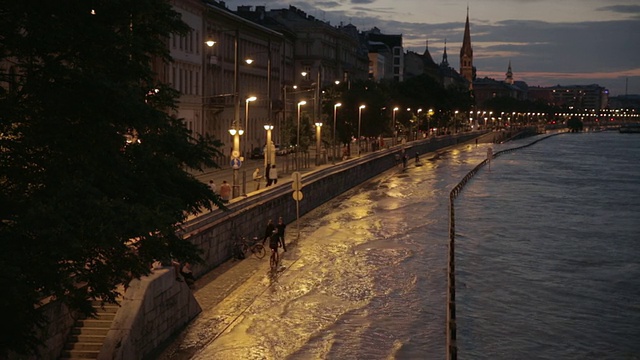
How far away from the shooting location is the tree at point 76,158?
1656 centimetres

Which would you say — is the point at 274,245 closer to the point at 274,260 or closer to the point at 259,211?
the point at 274,260

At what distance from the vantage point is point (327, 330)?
2897cm

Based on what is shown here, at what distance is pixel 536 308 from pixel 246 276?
1023 cm

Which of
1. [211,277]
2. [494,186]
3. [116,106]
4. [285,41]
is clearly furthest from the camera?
[285,41]

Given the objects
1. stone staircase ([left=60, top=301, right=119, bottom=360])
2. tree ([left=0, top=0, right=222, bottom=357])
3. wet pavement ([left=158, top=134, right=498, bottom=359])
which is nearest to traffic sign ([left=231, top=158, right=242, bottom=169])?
wet pavement ([left=158, top=134, right=498, bottom=359])

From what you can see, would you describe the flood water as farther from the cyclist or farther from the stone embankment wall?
the stone embankment wall

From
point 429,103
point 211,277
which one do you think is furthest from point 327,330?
point 429,103

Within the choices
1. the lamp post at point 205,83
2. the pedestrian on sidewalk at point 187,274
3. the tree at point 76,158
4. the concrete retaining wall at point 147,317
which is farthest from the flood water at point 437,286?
the lamp post at point 205,83

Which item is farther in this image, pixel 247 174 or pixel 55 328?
pixel 247 174

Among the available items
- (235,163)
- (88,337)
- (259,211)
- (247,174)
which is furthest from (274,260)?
(247,174)

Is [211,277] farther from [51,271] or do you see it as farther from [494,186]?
[494,186]

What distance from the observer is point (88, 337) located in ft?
73.7

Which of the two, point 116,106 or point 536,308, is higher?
point 116,106

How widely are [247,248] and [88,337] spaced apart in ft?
59.3
